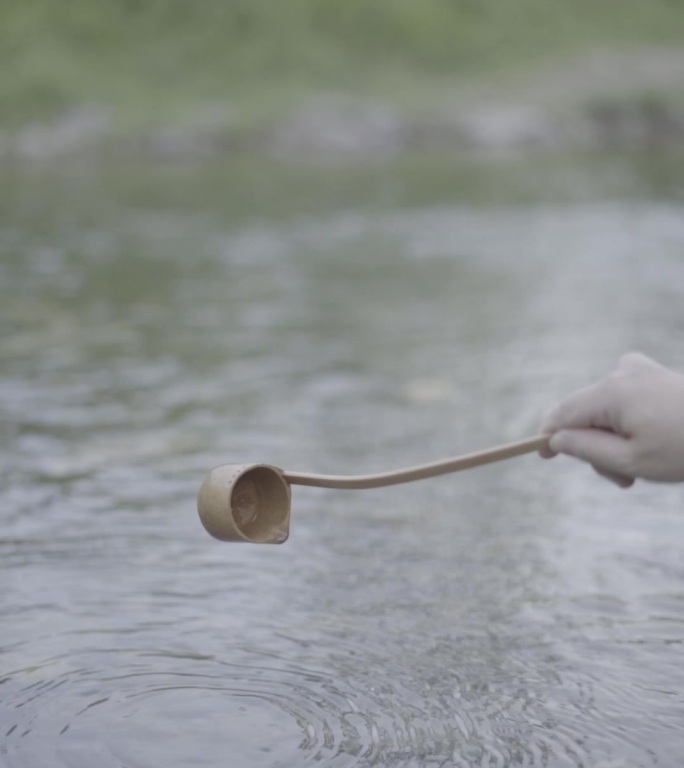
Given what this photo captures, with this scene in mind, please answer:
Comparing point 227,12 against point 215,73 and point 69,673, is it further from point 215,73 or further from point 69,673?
point 69,673

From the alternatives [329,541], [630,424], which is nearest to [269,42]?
[329,541]

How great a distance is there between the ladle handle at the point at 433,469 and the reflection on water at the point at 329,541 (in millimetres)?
528

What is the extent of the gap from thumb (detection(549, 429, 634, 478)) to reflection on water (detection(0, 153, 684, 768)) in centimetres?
66

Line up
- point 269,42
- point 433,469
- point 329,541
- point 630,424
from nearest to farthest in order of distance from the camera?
point 630,424 → point 433,469 → point 329,541 → point 269,42

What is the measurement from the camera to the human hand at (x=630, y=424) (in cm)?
253

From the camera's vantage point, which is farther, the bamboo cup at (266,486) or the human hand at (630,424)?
the bamboo cup at (266,486)

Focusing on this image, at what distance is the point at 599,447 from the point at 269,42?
100.0ft

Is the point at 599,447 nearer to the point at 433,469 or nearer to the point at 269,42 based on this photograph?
the point at 433,469

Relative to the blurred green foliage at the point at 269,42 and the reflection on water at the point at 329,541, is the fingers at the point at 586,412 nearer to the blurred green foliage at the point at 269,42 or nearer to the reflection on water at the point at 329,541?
the reflection on water at the point at 329,541

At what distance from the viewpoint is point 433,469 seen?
9.32 ft

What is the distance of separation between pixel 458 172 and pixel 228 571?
16.6 meters

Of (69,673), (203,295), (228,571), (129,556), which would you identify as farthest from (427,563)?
(203,295)

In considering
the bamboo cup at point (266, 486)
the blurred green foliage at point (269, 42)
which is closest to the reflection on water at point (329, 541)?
the bamboo cup at point (266, 486)

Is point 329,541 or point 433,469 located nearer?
point 433,469
